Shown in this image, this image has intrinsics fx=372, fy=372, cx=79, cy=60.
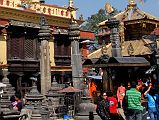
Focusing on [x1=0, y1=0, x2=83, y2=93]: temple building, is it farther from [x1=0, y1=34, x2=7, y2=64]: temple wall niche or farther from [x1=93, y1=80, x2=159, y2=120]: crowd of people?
[x1=93, y1=80, x2=159, y2=120]: crowd of people

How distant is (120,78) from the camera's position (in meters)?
20.0

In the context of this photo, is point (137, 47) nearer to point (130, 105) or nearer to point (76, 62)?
point (76, 62)

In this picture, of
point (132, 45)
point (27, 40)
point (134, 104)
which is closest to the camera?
point (134, 104)

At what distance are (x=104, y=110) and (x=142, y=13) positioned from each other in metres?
15.3

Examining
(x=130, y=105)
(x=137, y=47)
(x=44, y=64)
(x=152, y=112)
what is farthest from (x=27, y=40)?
(x=130, y=105)

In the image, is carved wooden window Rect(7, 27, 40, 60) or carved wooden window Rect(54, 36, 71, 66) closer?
carved wooden window Rect(7, 27, 40, 60)

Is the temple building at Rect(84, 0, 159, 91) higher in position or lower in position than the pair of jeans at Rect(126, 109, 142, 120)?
higher

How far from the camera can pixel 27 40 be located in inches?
1367

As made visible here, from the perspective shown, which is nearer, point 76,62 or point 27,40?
point 76,62

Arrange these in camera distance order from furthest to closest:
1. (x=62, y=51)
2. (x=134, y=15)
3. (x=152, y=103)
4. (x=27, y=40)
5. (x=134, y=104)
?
(x=62, y=51)
(x=27, y=40)
(x=134, y=15)
(x=152, y=103)
(x=134, y=104)

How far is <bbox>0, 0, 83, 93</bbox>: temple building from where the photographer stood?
32.5 metres

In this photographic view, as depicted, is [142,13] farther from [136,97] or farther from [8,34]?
[136,97]

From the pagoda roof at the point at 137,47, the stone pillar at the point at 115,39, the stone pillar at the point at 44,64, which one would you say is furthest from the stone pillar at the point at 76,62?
the pagoda roof at the point at 137,47

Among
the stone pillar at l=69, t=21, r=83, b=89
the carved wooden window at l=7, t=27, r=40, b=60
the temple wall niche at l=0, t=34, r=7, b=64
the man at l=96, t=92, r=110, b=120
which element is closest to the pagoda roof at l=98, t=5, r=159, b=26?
the stone pillar at l=69, t=21, r=83, b=89
